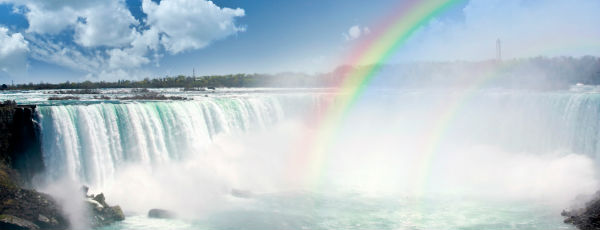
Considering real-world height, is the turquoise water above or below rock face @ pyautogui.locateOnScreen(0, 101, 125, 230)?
below

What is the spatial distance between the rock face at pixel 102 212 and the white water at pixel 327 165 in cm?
28

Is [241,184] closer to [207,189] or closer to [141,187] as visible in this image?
[207,189]

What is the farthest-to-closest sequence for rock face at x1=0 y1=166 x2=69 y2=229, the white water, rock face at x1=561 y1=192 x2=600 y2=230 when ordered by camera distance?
the white water, rock face at x1=561 y1=192 x2=600 y2=230, rock face at x1=0 y1=166 x2=69 y2=229

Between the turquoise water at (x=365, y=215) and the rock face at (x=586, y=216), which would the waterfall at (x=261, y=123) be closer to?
the turquoise water at (x=365, y=215)

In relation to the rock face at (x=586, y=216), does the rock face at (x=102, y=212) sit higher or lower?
higher

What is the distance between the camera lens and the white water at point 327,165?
41.2 ft

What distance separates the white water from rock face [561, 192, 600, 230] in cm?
38

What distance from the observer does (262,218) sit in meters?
12.3

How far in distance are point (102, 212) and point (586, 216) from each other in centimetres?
1183

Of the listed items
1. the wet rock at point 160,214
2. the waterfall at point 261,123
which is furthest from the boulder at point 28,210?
the wet rock at point 160,214

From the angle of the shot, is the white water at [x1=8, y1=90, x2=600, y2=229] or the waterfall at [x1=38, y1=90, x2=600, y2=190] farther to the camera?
the waterfall at [x1=38, y1=90, x2=600, y2=190]

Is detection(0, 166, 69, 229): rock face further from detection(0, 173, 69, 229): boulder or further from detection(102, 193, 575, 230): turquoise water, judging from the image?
detection(102, 193, 575, 230): turquoise water

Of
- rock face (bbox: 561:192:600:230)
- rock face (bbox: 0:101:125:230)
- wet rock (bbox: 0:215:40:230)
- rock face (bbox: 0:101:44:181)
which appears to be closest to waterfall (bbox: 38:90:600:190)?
rock face (bbox: 0:101:44:181)

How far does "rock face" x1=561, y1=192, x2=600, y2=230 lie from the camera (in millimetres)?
11227
